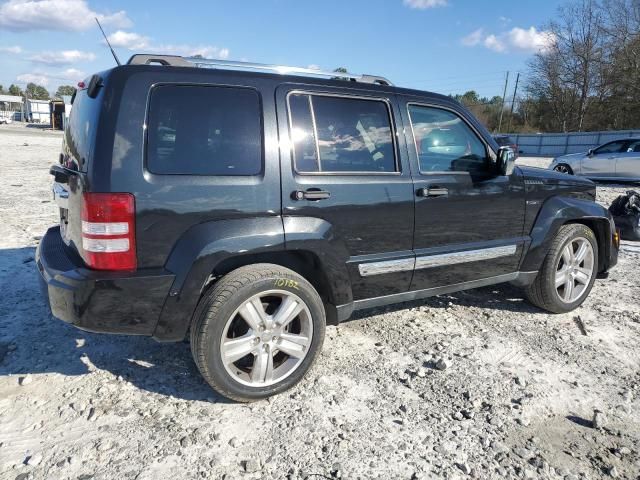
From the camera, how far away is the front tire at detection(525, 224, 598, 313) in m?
4.28

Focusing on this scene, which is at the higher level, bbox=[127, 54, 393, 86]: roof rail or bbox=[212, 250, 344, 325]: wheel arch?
bbox=[127, 54, 393, 86]: roof rail

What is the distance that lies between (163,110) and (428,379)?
7.84 ft

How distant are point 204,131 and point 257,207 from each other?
522 millimetres

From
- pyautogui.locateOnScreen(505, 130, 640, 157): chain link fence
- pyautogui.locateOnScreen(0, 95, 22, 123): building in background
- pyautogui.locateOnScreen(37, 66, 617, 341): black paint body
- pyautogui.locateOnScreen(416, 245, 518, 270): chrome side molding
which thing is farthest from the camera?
pyautogui.locateOnScreen(0, 95, 22, 123): building in background

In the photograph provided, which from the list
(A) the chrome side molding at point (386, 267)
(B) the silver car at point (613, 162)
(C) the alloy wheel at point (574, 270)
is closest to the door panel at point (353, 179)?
(A) the chrome side molding at point (386, 267)

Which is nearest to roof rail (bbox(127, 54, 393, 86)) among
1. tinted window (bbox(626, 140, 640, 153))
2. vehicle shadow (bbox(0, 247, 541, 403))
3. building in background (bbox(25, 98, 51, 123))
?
vehicle shadow (bbox(0, 247, 541, 403))

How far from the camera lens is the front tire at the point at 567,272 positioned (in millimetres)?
4281

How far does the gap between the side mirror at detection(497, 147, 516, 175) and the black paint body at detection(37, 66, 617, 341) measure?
0.09 m

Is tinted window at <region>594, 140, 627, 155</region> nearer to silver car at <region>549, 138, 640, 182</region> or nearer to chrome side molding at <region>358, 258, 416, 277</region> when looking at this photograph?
silver car at <region>549, 138, 640, 182</region>

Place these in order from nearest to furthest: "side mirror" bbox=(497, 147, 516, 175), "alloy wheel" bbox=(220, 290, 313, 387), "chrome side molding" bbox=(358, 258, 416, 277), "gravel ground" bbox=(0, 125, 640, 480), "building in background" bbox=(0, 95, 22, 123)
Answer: "gravel ground" bbox=(0, 125, 640, 480) → "alloy wheel" bbox=(220, 290, 313, 387) → "chrome side molding" bbox=(358, 258, 416, 277) → "side mirror" bbox=(497, 147, 516, 175) → "building in background" bbox=(0, 95, 22, 123)

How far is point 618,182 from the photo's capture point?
15055mm

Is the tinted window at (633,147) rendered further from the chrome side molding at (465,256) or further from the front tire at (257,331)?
the front tire at (257,331)

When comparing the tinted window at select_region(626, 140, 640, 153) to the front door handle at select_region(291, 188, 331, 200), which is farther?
the tinted window at select_region(626, 140, 640, 153)

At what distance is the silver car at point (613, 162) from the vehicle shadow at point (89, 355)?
15.3m
